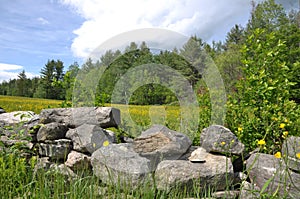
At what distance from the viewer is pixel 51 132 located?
3.54 m

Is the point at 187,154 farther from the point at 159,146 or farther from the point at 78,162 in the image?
the point at 78,162

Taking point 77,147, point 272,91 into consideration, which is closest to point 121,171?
point 77,147

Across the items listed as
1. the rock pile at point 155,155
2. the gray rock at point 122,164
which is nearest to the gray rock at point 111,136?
the rock pile at point 155,155

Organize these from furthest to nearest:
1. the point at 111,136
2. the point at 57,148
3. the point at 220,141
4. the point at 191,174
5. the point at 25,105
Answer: the point at 25,105 < the point at 111,136 < the point at 57,148 < the point at 220,141 < the point at 191,174

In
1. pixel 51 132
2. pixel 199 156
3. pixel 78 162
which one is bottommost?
pixel 78 162

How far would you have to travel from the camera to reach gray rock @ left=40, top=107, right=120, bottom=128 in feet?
12.0

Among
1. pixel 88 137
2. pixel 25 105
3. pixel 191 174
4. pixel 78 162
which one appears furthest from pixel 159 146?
pixel 25 105

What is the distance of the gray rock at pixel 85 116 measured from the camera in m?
3.65

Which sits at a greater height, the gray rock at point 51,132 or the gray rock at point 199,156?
the gray rock at point 51,132

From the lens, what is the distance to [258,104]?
362 centimetres

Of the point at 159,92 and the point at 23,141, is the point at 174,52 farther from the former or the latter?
the point at 23,141

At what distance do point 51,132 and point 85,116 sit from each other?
1.56 feet

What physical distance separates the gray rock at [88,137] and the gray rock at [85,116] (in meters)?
0.18

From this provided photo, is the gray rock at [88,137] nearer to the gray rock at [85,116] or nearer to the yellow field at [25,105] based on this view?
the gray rock at [85,116]
